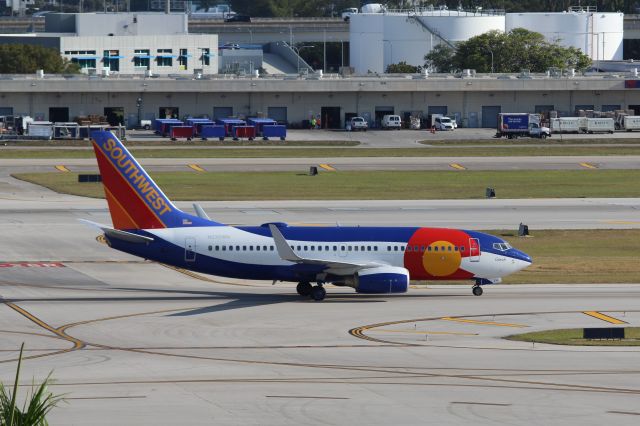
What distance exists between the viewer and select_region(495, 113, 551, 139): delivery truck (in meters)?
157

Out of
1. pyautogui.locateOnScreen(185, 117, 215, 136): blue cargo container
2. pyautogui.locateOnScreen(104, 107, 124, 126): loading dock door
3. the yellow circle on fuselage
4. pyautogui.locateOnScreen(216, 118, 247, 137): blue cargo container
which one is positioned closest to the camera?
the yellow circle on fuselage

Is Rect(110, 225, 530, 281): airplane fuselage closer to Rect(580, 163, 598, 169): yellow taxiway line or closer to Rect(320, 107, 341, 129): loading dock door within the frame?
Rect(580, 163, 598, 169): yellow taxiway line

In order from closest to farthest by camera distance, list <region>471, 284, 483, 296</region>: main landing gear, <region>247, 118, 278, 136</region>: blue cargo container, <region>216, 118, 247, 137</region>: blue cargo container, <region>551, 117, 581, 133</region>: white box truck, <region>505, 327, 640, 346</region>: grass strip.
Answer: <region>505, 327, 640, 346</region>: grass strip < <region>471, 284, 483, 296</region>: main landing gear < <region>247, 118, 278, 136</region>: blue cargo container < <region>216, 118, 247, 137</region>: blue cargo container < <region>551, 117, 581, 133</region>: white box truck

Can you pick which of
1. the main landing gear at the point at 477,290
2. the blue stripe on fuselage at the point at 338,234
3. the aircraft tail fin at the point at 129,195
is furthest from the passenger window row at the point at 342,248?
the main landing gear at the point at 477,290

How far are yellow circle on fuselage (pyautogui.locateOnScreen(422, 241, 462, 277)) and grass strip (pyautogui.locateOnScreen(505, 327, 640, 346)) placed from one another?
8.61 meters

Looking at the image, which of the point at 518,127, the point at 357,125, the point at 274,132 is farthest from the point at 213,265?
the point at 357,125

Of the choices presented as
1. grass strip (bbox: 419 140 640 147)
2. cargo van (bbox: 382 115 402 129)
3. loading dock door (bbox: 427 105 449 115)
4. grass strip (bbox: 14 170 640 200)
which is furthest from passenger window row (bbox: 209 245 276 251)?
loading dock door (bbox: 427 105 449 115)

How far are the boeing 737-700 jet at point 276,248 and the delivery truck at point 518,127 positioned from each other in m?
102

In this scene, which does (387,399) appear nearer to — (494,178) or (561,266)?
(561,266)

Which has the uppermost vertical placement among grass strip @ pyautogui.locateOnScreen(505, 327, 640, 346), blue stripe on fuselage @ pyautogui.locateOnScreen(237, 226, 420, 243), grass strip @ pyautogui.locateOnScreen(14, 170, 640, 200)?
blue stripe on fuselage @ pyautogui.locateOnScreen(237, 226, 420, 243)

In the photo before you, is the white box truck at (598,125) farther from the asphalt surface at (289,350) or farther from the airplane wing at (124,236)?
the airplane wing at (124,236)

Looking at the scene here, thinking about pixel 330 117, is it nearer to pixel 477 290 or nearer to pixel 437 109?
pixel 437 109

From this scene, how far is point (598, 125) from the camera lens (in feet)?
536

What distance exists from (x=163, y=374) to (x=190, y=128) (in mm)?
113046
